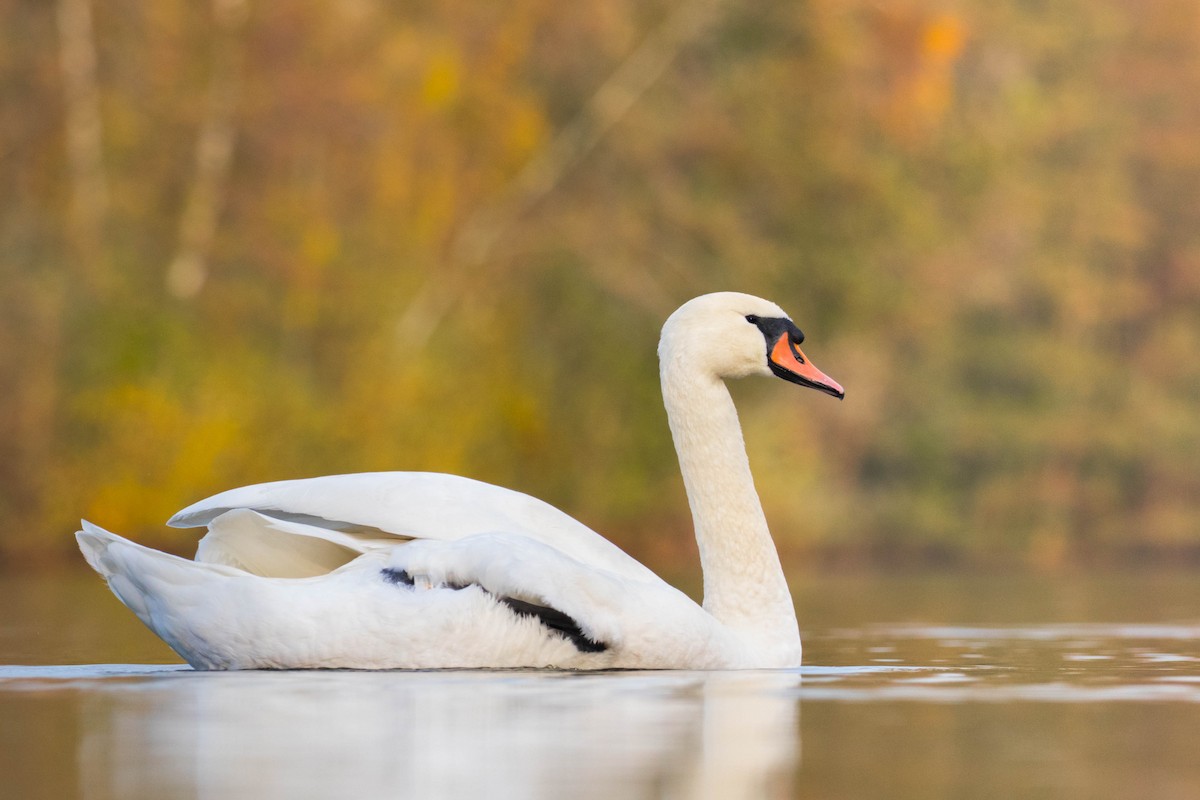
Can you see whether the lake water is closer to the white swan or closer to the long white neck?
the white swan

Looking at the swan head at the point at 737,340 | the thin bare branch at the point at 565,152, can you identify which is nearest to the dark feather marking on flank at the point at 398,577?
the swan head at the point at 737,340

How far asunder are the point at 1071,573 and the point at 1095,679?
12259 millimetres

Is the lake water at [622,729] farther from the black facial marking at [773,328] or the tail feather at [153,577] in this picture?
the black facial marking at [773,328]

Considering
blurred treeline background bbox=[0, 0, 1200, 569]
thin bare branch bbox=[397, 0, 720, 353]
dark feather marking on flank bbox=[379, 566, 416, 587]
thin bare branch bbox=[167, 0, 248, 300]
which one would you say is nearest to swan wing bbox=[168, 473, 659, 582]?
dark feather marking on flank bbox=[379, 566, 416, 587]

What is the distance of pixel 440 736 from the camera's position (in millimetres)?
5020

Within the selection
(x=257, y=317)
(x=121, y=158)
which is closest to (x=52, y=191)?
(x=121, y=158)

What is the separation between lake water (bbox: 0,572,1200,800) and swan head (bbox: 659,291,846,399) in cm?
105

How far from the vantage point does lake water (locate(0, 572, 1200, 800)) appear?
436 cm

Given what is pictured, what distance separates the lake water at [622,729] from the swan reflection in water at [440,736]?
1 centimetres

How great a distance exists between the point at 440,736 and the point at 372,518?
1.76 metres

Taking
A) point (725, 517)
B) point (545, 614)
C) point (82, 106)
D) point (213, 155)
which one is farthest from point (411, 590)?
point (213, 155)

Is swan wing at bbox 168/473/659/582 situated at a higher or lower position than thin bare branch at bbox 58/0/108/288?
lower

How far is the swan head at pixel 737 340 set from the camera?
7.74 metres

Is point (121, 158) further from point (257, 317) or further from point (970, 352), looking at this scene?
point (970, 352)
